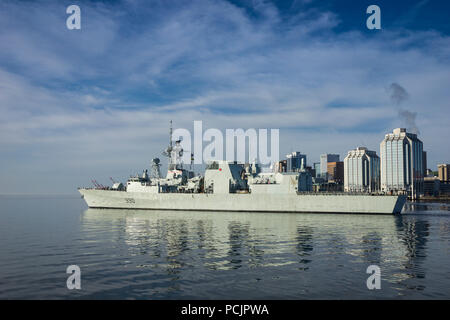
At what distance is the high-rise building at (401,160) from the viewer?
494 ft

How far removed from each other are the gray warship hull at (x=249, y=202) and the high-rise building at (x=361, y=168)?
140 metres

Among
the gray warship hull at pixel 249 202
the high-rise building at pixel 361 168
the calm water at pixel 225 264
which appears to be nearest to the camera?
the calm water at pixel 225 264

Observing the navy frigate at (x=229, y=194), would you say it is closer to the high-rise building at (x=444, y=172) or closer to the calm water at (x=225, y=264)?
the calm water at (x=225, y=264)

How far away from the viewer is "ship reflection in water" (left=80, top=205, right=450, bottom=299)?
37.6 ft

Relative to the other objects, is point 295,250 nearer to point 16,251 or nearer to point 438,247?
point 438,247

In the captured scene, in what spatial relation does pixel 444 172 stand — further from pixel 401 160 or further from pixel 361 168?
pixel 361 168

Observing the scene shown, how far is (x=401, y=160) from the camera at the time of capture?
496 feet

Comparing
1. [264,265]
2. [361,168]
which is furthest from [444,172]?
[264,265]

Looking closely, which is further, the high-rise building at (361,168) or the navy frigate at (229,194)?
the high-rise building at (361,168)

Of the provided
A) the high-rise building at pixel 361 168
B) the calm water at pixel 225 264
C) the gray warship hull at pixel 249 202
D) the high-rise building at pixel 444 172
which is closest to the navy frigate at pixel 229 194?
the gray warship hull at pixel 249 202

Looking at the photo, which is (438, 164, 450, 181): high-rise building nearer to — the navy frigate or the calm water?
the navy frigate

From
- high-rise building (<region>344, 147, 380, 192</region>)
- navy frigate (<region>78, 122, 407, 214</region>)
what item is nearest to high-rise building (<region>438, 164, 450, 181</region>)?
high-rise building (<region>344, 147, 380, 192</region>)
